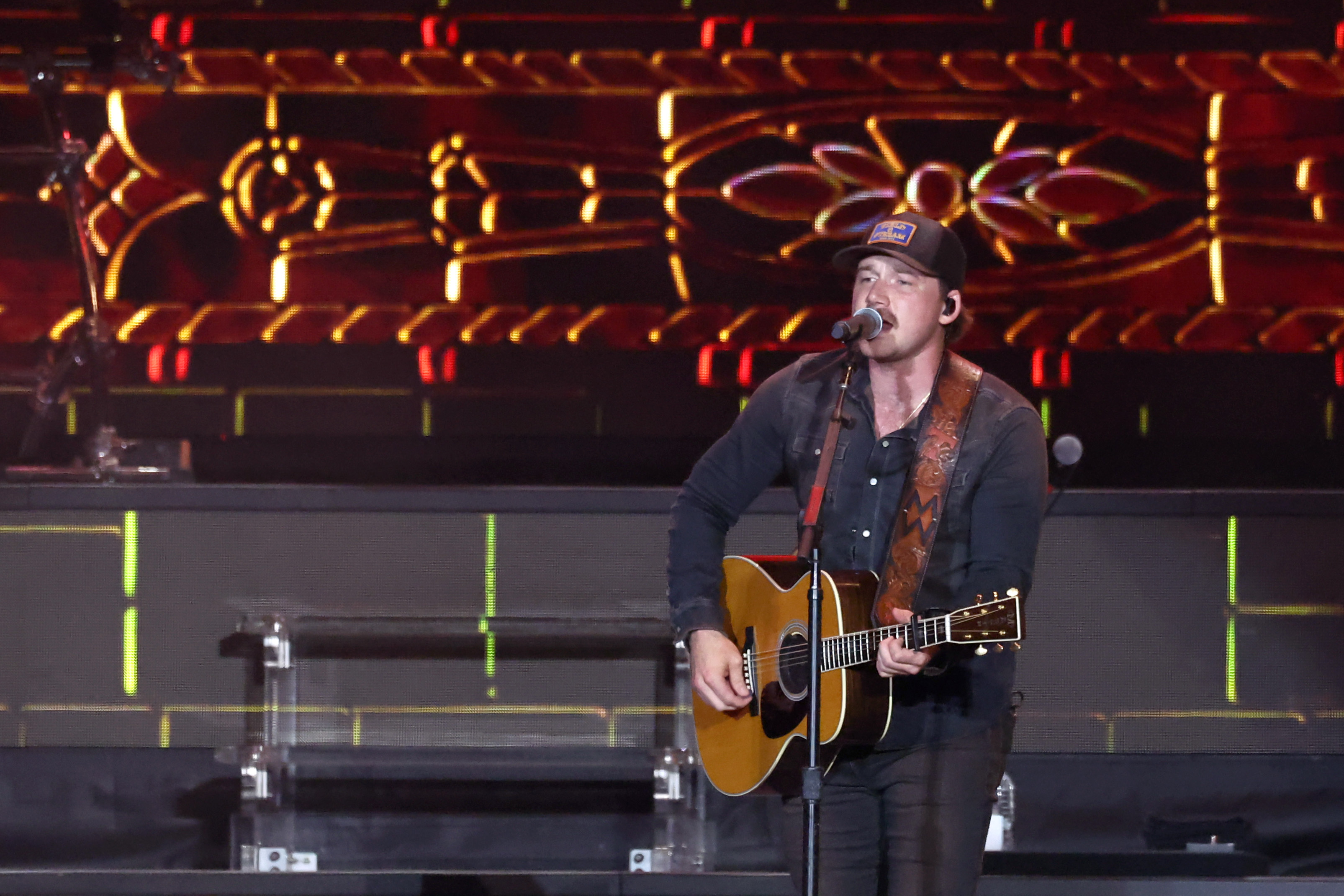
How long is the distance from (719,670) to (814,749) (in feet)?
1.26

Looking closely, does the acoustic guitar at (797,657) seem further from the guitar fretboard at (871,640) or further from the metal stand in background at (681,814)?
the metal stand in background at (681,814)

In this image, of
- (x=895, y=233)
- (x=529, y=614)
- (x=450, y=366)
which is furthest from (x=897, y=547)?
(x=450, y=366)

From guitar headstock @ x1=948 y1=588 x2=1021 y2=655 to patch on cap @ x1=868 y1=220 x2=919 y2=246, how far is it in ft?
2.38

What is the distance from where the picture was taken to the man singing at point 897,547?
8.82ft

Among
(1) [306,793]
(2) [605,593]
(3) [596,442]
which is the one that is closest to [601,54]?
(3) [596,442]

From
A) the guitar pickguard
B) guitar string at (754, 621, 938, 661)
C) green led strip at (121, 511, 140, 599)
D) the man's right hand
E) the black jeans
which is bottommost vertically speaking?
the black jeans

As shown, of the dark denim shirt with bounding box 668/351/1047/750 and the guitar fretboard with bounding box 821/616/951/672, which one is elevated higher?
the dark denim shirt with bounding box 668/351/1047/750

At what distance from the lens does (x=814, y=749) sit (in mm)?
2666

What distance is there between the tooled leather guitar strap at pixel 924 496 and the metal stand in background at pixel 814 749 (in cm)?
14

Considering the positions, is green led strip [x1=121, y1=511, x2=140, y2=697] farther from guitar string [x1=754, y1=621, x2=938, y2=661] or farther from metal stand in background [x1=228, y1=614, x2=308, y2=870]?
guitar string [x1=754, y1=621, x2=938, y2=661]

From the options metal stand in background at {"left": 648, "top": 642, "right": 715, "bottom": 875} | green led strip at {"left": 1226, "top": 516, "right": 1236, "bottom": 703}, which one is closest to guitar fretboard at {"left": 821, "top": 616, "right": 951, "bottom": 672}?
metal stand in background at {"left": 648, "top": 642, "right": 715, "bottom": 875}

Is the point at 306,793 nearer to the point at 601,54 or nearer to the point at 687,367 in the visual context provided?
the point at 687,367

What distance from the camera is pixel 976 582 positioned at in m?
2.68

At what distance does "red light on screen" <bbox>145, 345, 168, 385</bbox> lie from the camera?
599cm
